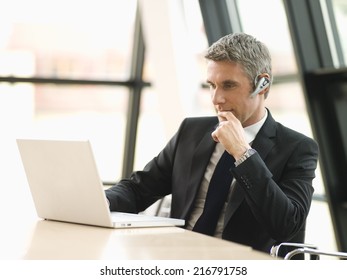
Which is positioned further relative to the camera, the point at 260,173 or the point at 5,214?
the point at 5,214

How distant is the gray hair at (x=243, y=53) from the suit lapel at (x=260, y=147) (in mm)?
191

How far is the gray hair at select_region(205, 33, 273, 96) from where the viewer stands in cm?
245

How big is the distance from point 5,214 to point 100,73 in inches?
133

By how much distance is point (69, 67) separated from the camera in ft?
19.1

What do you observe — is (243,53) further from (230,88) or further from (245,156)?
(245,156)

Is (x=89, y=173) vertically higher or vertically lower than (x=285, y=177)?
higher

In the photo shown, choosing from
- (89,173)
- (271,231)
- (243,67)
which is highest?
(243,67)

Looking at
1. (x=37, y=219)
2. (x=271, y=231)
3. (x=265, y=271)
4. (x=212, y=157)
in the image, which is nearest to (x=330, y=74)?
(x=212, y=157)

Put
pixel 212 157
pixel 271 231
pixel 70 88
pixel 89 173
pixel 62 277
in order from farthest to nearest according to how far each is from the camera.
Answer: pixel 70 88 → pixel 212 157 → pixel 271 231 → pixel 89 173 → pixel 62 277

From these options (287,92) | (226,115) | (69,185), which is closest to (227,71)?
(226,115)

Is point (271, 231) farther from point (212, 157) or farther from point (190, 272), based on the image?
point (190, 272)

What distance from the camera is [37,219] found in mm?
2490

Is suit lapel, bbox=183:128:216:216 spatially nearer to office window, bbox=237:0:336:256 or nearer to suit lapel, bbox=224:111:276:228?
suit lapel, bbox=224:111:276:228

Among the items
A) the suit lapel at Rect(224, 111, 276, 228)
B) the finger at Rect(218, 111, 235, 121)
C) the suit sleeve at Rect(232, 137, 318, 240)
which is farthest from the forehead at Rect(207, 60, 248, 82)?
the suit sleeve at Rect(232, 137, 318, 240)
